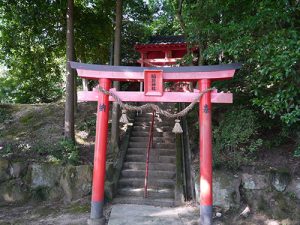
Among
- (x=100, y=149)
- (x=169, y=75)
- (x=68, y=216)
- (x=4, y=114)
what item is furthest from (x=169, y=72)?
(x=4, y=114)

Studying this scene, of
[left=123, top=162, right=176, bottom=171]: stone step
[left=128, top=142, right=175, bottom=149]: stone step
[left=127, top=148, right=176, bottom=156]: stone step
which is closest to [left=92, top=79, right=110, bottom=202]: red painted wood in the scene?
[left=123, top=162, right=176, bottom=171]: stone step

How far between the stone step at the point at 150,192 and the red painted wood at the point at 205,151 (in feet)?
5.93

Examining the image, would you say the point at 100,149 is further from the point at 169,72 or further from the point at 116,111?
the point at 116,111

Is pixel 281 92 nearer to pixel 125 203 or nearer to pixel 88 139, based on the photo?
pixel 125 203

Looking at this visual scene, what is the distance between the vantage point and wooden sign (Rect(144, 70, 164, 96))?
231 inches

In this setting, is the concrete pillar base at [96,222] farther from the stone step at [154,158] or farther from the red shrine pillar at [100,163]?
the stone step at [154,158]

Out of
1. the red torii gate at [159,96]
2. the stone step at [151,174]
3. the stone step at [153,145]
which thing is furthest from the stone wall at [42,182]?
the stone step at [153,145]

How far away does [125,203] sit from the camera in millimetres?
6930

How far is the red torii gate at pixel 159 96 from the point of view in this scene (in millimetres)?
5699

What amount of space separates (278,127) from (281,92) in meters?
2.80

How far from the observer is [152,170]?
8.11 metres

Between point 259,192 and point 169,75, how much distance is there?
330 centimetres

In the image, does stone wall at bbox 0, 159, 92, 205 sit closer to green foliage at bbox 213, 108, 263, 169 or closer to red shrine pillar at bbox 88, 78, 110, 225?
red shrine pillar at bbox 88, 78, 110, 225

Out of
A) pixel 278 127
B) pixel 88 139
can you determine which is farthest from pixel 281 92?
pixel 88 139
